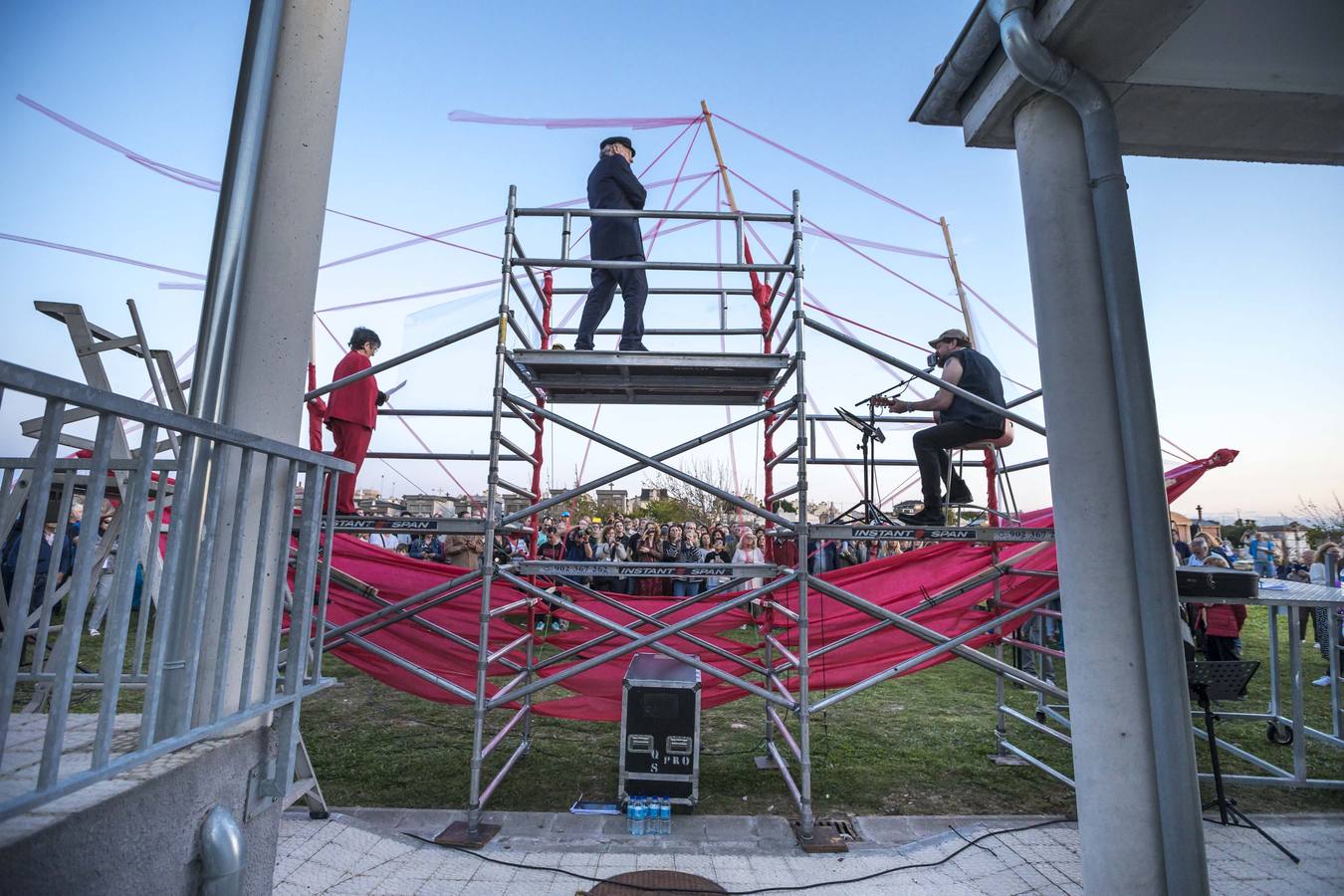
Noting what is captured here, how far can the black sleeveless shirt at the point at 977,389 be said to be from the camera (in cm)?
502

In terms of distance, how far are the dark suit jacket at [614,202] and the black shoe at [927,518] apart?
296 centimetres

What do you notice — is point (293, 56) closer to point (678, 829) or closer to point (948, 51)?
point (948, 51)

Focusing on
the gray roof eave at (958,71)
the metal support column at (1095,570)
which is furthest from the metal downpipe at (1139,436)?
the gray roof eave at (958,71)

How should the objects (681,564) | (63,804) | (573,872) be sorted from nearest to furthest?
(63,804) → (573,872) → (681,564)

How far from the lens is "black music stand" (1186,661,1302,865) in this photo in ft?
14.7

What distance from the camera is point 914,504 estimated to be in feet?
19.8

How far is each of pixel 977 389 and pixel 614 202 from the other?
3.15 meters

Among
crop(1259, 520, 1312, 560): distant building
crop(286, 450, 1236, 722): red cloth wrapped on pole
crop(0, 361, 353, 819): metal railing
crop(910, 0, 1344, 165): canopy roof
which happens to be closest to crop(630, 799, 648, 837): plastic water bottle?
crop(286, 450, 1236, 722): red cloth wrapped on pole

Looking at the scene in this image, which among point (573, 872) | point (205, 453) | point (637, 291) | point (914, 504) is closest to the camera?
point (205, 453)

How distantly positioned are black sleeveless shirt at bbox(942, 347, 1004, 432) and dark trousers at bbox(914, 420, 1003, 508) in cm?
5

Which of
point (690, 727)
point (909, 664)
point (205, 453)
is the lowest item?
point (690, 727)

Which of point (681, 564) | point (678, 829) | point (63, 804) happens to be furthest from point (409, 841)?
point (63, 804)

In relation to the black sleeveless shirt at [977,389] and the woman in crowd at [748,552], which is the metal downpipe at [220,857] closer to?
the black sleeveless shirt at [977,389]

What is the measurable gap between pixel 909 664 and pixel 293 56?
480 centimetres
